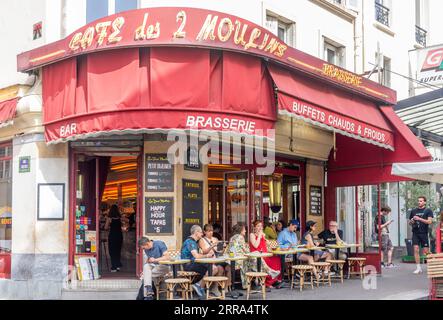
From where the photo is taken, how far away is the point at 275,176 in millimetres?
15883

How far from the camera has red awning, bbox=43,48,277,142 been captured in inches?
435

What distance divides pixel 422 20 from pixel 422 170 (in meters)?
13.7

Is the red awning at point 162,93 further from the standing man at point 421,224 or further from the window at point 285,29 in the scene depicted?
the standing man at point 421,224

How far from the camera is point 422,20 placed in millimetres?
24453

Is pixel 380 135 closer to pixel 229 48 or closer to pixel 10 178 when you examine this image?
pixel 229 48

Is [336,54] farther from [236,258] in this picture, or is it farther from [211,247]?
[211,247]

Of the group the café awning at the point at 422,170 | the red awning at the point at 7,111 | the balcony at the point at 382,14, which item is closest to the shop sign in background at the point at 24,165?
the red awning at the point at 7,111

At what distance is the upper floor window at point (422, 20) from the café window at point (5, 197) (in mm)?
15756

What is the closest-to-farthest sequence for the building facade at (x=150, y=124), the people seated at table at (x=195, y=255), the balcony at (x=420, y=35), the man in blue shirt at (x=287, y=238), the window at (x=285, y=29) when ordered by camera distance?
the building facade at (x=150, y=124)
the people seated at table at (x=195, y=255)
the man in blue shirt at (x=287, y=238)
the window at (x=285, y=29)
the balcony at (x=420, y=35)

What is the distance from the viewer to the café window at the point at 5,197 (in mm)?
13672

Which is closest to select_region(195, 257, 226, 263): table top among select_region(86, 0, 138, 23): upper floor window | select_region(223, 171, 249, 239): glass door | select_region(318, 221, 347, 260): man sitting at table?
select_region(223, 171, 249, 239): glass door

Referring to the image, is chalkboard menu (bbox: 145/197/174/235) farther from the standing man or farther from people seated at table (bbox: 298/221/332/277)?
the standing man

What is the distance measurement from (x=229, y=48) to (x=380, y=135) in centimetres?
504
